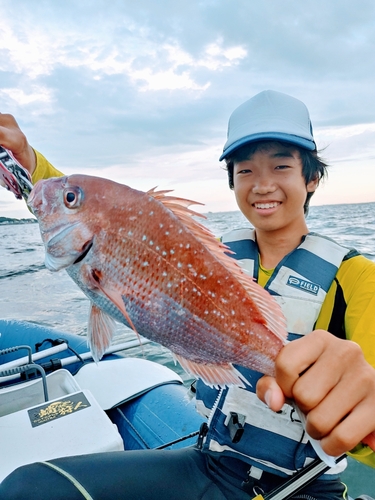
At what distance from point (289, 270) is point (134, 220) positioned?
53.7 inches

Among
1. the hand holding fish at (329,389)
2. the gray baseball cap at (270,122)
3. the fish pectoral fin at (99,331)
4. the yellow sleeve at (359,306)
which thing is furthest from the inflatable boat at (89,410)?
the gray baseball cap at (270,122)

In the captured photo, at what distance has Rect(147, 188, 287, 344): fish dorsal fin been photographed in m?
1.43

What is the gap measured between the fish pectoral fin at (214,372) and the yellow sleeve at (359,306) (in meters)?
0.70

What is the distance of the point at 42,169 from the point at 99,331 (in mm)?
1364

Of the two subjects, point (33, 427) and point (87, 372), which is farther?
point (87, 372)

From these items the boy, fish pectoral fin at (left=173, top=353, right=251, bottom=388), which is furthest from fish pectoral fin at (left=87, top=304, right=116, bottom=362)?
the boy

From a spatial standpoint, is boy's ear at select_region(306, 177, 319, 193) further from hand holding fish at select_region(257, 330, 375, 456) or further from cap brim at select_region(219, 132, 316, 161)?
hand holding fish at select_region(257, 330, 375, 456)

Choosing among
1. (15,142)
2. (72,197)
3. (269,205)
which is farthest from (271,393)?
(15,142)

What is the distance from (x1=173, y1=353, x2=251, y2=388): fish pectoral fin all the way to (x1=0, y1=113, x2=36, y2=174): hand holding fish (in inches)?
60.0

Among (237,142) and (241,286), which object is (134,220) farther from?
(237,142)

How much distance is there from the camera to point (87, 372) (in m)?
4.41

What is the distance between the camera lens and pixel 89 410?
312cm

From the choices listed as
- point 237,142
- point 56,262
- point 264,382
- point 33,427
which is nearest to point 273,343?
point 264,382

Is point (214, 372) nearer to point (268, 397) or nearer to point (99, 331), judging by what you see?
point (268, 397)
